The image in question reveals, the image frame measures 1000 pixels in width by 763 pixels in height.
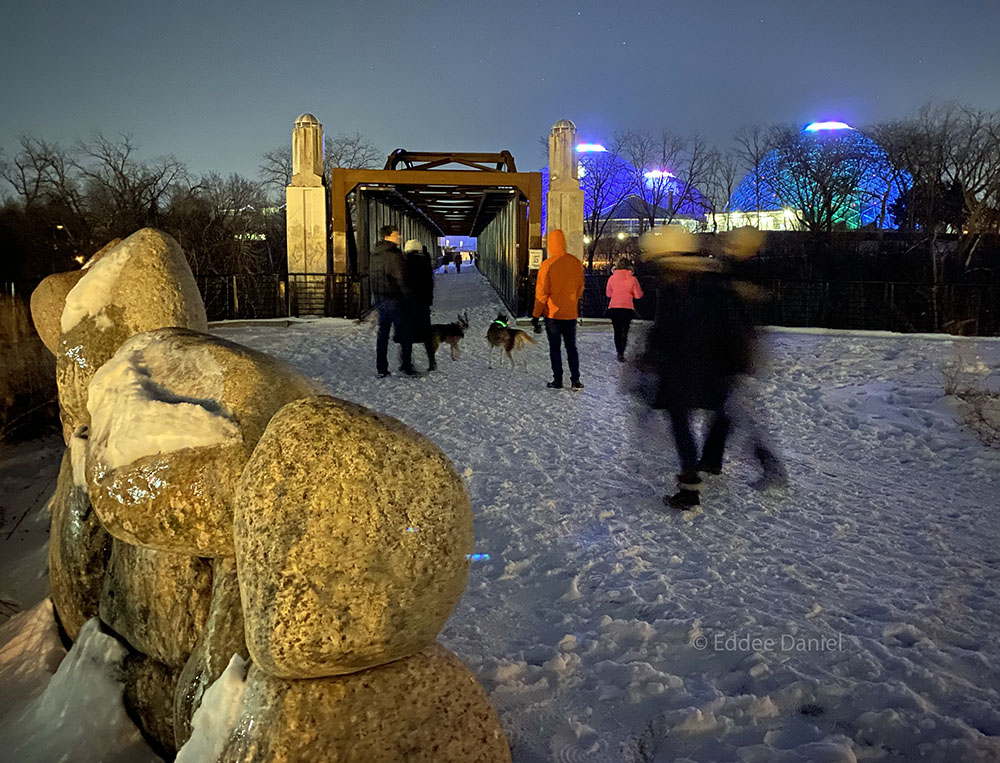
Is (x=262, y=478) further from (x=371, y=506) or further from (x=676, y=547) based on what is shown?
(x=676, y=547)

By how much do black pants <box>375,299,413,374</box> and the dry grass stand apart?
4.25 meters

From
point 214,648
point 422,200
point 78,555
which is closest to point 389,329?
point 78,555

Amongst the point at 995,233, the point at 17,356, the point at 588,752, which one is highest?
the point at 995,233

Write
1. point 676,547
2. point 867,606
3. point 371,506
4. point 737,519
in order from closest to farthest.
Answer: point 371,506 < point 867,606 < point 676,547 < point 737,519

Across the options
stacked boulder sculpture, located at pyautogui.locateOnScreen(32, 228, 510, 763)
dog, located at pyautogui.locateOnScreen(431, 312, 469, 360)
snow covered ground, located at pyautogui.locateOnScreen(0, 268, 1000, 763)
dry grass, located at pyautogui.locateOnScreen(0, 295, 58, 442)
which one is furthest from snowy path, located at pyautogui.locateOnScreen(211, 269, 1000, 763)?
dry grass, located at pyautogui.locateOnScreen(0, 295, 58, 442)

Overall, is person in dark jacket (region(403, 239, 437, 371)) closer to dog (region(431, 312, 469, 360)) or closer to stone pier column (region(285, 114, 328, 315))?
dog (region(431, 312, 469, 360))

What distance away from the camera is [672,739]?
286 cm

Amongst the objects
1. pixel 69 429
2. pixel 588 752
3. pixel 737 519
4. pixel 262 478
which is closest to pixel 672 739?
pixel 588 752

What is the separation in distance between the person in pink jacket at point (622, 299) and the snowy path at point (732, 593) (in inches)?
178

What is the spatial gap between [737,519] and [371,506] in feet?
12.3

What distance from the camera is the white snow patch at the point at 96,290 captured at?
12.8ft

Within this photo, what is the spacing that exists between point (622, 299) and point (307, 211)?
483 inches

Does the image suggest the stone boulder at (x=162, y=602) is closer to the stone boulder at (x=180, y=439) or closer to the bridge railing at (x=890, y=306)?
the stone boulder at (x=180, y=439)

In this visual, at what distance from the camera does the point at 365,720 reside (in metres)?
2.24
